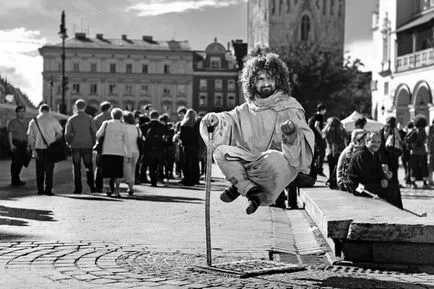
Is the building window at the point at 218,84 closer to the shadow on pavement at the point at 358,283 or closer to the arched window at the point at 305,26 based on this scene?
the arched window at the point at 305,26

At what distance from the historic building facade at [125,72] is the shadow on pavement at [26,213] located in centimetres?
11674

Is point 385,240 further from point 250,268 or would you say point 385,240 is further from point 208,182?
point 208,182

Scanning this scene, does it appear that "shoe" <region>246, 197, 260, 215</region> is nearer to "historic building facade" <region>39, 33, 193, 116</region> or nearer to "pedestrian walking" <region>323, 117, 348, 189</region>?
"pedestrian walking" <region>323, 117, 348, 189</region>

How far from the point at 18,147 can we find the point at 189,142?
3714 millimetres

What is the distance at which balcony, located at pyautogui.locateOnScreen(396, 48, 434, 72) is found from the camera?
176ft

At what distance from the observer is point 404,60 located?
2336 inches

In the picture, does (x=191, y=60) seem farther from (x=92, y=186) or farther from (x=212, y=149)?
(x=212, y=149)

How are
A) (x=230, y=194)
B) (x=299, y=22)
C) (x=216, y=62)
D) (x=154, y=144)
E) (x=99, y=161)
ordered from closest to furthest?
(x=230, y=194)
(x=99, y=161)
(x=154, y=144)
(x=299, y=22)
(x=216, y=62)

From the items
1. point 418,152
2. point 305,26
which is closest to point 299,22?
point 305,26

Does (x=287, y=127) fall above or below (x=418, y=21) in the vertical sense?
below

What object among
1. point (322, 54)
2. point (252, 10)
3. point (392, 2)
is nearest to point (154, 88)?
point (252, 10)

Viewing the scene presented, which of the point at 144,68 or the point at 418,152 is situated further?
the point at 144,68

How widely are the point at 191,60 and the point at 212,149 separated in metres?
123

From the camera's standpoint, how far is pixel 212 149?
7.07 metres
